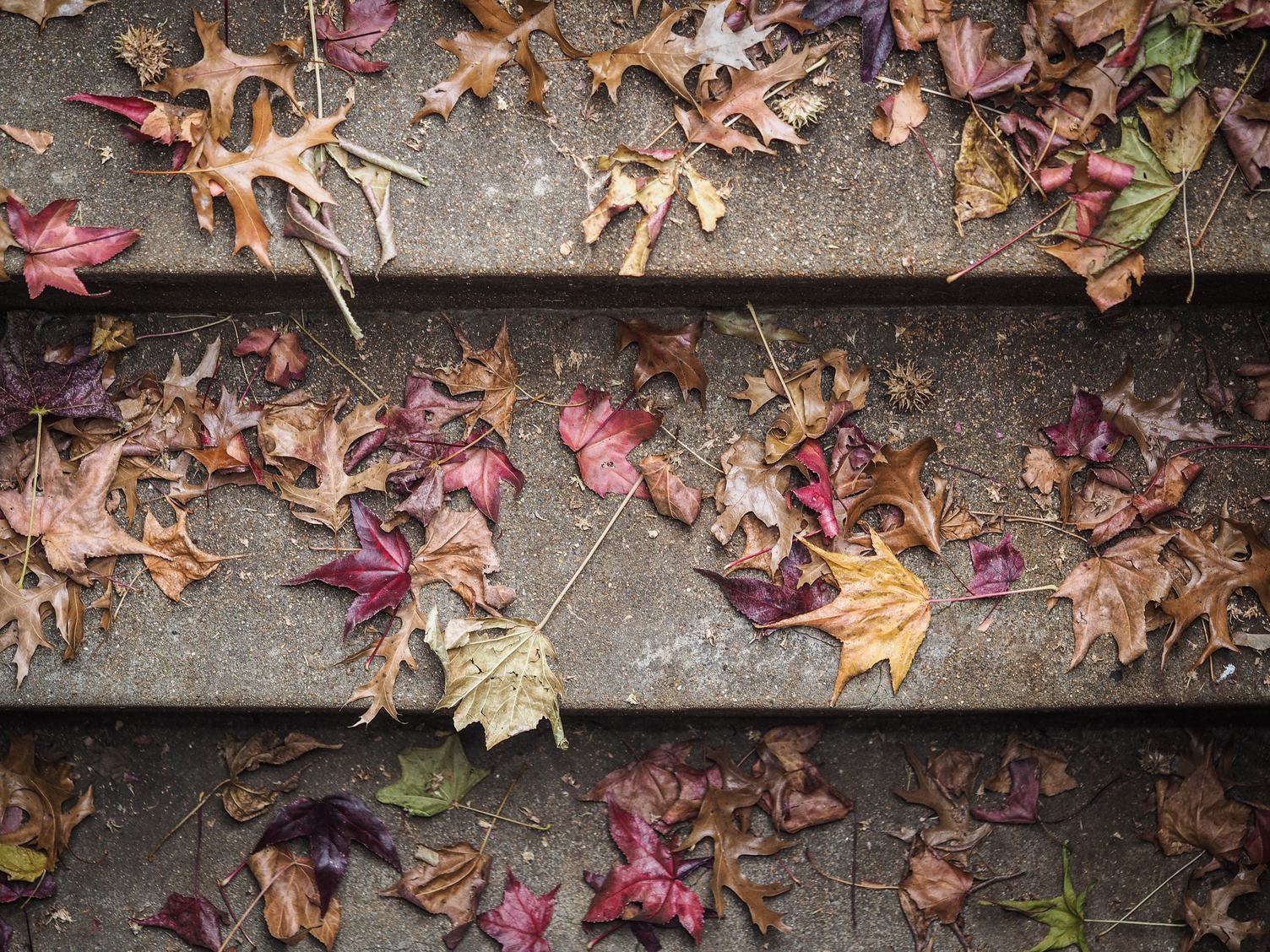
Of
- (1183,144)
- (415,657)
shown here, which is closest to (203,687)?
(415,657)

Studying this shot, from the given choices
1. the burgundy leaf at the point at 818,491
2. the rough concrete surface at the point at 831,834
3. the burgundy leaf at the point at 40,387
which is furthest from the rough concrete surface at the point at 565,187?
the rough concrete surface at the point at 831,834

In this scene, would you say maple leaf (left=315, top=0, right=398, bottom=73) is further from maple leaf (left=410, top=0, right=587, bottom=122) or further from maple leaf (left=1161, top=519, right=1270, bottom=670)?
maple leaf (left=1161, top=519, right=1270, bottom=670)

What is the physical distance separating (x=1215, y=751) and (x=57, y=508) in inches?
114

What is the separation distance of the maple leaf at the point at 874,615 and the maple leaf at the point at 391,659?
0.82m

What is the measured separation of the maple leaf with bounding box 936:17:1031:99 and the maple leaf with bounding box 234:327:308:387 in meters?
1.59

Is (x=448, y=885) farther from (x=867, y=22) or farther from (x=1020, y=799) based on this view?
(x=867, y=22)

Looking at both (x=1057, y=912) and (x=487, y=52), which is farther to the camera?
(x=1057, y=912)

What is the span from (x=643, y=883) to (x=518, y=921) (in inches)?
13.1

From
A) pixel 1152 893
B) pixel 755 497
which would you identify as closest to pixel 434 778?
pixel 755 497

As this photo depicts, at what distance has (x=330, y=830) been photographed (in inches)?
82.0

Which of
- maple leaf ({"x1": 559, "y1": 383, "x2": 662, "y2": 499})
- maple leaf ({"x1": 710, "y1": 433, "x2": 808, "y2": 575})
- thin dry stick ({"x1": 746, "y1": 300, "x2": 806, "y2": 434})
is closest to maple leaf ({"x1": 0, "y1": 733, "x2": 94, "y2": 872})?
maple leaf ({"x1": 559, "y1": 383, "x2": 662, "y2": 499})

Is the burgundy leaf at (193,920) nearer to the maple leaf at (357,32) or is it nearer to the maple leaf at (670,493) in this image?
the maple leaf at (670,493)

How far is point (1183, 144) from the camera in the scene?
1.76 metres

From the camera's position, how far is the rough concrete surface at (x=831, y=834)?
2.10 metres
